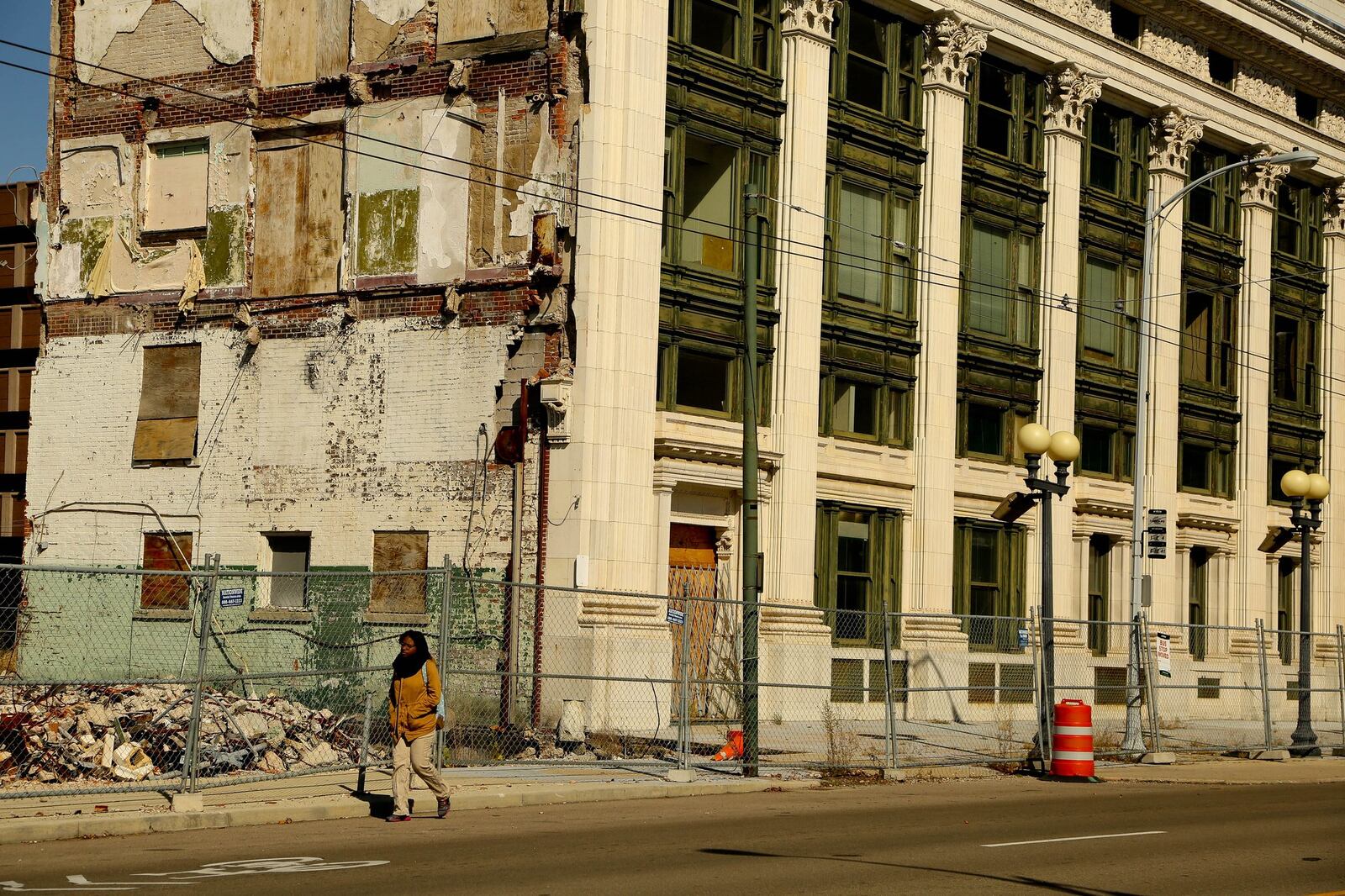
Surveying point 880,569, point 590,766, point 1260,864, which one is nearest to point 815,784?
point 590,766

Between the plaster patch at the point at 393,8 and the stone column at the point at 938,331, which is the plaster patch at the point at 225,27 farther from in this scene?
the stone column at the point at 938,331

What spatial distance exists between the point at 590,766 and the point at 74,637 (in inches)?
514

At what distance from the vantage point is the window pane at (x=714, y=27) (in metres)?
30.6

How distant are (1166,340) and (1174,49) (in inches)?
254

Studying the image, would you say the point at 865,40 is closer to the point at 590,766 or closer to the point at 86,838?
the point at 590,766

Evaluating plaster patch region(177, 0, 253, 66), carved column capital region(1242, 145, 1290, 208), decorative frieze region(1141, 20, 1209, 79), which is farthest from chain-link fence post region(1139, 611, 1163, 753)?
carved column capital region(1242, 145, 1290, 208)

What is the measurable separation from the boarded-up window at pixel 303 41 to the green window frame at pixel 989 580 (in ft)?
47.0

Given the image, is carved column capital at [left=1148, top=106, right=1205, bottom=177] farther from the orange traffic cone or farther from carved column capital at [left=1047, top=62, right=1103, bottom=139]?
the orange traffic cone

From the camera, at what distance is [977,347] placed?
3628cm

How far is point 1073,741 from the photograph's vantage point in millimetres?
24453

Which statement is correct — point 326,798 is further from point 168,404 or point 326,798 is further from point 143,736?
point 168,404

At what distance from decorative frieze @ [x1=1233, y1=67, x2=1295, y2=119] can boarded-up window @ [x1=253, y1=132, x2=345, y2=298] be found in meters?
22.6

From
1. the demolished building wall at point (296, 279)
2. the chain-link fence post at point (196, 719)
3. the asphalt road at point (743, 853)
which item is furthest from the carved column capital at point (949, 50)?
the chain-link fence post at point (196, 719)

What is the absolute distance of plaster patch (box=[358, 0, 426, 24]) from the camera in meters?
30.7
